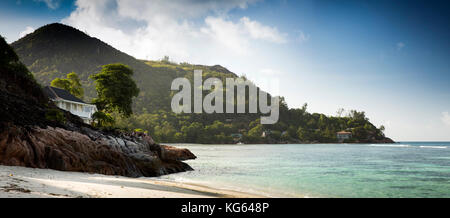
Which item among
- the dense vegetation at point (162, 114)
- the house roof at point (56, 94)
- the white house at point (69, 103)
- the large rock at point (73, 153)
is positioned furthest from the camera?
the dense vegetation at point (162, 114)

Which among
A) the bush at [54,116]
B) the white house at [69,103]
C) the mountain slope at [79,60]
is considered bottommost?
the bush at [54,116]

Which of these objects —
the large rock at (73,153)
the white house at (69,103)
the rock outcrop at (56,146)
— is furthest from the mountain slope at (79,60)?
the large rock at (73,153)

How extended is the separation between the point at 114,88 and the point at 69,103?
21.3 ft

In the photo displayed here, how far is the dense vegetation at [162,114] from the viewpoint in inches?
5330

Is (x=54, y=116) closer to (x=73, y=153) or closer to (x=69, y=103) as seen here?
(x=73, y=153)

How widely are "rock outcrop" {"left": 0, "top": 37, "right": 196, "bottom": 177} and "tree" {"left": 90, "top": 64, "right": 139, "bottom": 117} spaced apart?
54.4 ft

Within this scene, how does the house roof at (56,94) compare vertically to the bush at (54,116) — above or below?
above

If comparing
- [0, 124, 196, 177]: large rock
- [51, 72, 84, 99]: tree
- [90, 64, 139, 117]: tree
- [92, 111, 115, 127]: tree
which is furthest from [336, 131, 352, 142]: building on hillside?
[0, 124, 196, 177]: large rock

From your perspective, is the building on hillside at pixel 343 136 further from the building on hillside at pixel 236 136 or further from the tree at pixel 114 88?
the tree at pixel 114 88

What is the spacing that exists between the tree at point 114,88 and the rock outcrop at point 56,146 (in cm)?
1657

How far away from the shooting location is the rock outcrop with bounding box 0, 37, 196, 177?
533 inches
